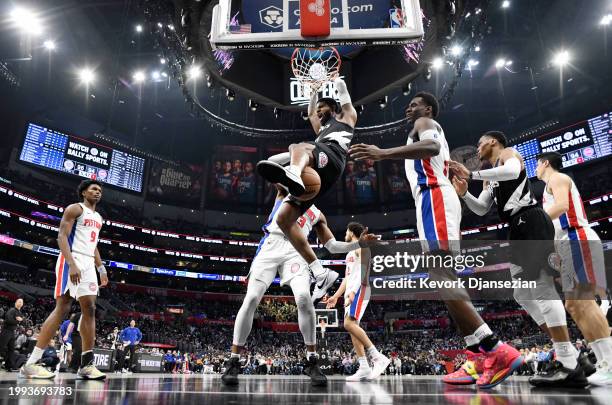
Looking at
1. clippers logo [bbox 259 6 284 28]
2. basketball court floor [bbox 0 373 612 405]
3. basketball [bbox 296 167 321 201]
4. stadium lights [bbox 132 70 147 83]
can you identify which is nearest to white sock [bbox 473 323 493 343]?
basketball court floor [bbox 0 373 612 405]

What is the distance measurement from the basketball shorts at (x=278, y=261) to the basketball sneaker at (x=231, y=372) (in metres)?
0.93

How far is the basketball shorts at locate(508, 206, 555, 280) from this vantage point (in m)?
3.43

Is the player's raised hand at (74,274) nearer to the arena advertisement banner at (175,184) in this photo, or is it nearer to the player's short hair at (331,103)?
the player's short hair at (331,103)

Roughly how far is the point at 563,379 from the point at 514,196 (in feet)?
5.14

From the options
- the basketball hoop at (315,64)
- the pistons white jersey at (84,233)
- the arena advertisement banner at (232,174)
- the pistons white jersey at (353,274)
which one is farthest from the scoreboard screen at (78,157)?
the pistons white jersey at (353,274)

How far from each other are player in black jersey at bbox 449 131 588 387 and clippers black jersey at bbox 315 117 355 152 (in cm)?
96

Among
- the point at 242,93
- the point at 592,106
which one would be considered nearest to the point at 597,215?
the point at 592,106

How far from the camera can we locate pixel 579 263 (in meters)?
4.05

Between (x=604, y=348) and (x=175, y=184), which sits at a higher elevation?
(x=175, y=184)

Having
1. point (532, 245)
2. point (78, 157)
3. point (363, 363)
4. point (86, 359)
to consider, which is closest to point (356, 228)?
point (363, 363)

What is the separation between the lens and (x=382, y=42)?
5945mm

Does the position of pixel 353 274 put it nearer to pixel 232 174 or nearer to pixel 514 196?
pixel 514 196

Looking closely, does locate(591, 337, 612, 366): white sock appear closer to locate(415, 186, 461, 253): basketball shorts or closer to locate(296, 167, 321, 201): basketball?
locate(415, 186, 461, 253): basketball shorts

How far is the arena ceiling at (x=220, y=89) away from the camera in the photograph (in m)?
24.0
